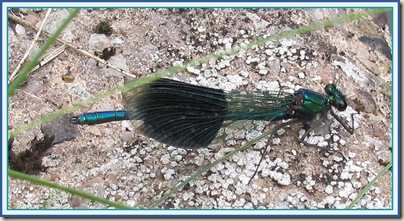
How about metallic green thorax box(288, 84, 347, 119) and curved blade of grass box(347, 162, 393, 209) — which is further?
metallic green thorax box(288, 84, 347, 119)

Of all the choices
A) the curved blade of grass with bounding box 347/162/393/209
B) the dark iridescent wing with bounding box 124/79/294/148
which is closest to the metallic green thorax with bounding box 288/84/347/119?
the dark iridescent wing with bounding box 124/79/294/148

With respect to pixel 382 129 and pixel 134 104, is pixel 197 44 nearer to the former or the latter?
pixel 134 104

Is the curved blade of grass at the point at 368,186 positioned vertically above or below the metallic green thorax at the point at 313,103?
below

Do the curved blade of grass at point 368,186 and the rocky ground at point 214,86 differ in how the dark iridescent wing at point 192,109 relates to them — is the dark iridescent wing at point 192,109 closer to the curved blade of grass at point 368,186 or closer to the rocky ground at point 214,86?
the rocky ground at point 214,86

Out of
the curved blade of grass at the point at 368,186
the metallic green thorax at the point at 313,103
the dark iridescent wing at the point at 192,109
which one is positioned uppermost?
the dark iridescent wing at the point at 192,109

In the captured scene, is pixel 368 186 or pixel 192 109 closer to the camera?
pixel 368 186

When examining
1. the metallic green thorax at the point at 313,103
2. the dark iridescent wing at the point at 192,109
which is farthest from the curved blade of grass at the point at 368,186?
the dark iridescent wing at the point at 192,109

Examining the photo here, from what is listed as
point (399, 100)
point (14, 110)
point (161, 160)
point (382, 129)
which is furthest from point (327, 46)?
point (14, 110)

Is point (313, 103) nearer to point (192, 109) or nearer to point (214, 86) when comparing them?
point (214, 86)

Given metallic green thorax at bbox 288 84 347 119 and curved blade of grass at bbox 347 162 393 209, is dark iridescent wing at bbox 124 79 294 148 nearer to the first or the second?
metallic green thorax at bbox 288 84 347 119

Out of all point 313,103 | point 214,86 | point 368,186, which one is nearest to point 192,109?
point 214,86
